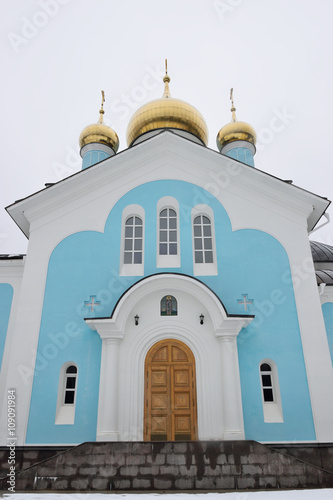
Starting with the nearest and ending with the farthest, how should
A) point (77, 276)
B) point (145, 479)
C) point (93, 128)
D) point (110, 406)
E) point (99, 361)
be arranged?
point (145, 479), point (110, 406), point (99, 361), point (77, 276), point (93, 128)

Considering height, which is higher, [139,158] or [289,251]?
[139,158]

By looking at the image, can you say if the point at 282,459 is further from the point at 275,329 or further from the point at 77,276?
the point at 77,276

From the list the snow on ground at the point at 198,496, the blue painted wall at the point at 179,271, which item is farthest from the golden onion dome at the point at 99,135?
the snow on ground at the point at 198,496

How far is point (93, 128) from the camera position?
46.9ft

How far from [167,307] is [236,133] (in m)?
8.69

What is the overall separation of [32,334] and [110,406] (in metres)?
2.16

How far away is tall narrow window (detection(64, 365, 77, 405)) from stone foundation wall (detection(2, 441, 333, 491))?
5.53 feet

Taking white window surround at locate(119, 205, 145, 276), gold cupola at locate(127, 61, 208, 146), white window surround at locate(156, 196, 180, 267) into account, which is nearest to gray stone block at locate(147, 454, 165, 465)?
white window surround at locate(119, 205, 145, 276)

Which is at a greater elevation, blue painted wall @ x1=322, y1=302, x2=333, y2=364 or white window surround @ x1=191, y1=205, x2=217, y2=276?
white window surround @ x1=191, y1=205, x2=217, y2=276

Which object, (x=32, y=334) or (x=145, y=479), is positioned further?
(x=32, y=334)

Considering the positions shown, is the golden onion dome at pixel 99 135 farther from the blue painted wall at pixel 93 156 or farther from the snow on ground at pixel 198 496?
the snow on ground at pixel 198 496

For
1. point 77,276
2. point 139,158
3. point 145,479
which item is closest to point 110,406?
point 145,479

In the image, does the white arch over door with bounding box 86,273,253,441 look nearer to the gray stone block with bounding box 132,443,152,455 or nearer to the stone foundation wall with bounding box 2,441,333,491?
the stone foundation wall with bounding box 2,441,333,491

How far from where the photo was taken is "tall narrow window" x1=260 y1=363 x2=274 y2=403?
24.2 feet
